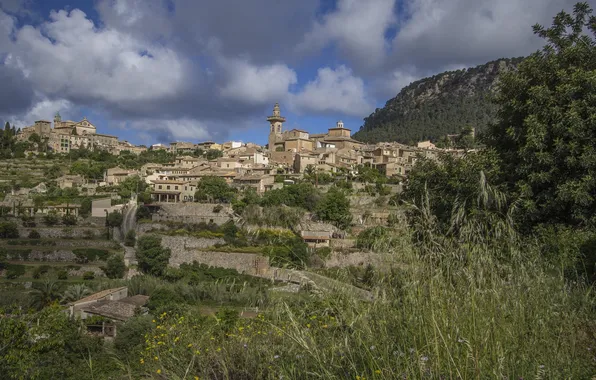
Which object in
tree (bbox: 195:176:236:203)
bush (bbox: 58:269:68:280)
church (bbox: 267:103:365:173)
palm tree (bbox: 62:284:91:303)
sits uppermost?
church (bbox: 267:103:365:173)

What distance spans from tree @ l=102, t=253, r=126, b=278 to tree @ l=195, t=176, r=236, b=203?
13.0 metres

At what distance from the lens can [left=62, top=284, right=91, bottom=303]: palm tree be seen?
2525cm

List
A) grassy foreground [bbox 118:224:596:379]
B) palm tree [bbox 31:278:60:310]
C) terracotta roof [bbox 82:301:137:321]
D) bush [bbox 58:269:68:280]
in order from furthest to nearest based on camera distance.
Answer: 1. bush [bbox 58:269:68:280]
2. palm tree [bbox 31:278:60:310]
3. terracotta roof [bbox 82:301:137:321]
4. grassy foreground [bbox 118:224:596:379]

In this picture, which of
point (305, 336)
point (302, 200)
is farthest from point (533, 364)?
point (302, 200)

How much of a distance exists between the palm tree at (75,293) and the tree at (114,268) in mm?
5644

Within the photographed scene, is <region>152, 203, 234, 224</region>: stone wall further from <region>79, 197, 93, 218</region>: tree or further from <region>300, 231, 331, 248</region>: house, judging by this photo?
<region>300, 231, 331, 248</region>: house

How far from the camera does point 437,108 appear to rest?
364 ft

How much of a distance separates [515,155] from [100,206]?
139 feet

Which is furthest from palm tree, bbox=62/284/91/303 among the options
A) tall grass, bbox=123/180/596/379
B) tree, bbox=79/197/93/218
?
tall grass, bbox=123/180/596/379

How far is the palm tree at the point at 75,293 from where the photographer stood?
25250mm

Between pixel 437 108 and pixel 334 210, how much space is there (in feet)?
274

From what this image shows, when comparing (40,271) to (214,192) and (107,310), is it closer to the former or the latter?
(107,310)

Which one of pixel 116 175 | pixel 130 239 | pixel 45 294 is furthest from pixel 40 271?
pixel 116 175

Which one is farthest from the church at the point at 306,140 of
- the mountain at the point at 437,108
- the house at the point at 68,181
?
the house at the point at 68,181
